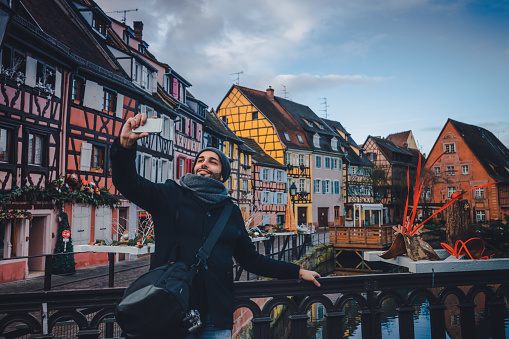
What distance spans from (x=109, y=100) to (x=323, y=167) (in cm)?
2998

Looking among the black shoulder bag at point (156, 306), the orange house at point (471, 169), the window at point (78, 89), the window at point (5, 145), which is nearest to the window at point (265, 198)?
the orange house at point (471, 169)

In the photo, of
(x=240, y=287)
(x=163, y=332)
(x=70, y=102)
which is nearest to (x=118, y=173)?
(x=163, y=332)

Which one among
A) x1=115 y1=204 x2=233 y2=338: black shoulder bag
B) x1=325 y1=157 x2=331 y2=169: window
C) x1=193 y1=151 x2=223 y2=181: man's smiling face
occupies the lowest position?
x1=115 y1=204 x2=233 y2=338: black shoulder bag

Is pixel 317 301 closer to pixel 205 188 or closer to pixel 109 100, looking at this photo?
pixel 205 188

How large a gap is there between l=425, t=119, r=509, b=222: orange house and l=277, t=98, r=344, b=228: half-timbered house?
30.9 ft

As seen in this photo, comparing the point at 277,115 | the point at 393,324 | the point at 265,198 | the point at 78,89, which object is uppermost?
the point at 277,115

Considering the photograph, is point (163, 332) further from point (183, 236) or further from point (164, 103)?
point (164, 103)

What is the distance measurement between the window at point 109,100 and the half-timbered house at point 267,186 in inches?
739

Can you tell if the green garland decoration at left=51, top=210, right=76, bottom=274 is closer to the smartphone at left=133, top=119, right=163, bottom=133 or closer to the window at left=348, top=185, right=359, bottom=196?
the smartphone at left=133, top=119, right=163, bottom=133

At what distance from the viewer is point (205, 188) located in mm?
2230

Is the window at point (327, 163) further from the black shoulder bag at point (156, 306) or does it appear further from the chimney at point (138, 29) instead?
the black shoulder bag at point (156, 306)

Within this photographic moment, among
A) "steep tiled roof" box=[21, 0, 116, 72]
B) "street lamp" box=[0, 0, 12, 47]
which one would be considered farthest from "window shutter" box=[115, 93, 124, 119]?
"street lamp" box=[0, 0, 12, 47]

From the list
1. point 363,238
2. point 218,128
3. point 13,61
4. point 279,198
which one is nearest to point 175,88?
point 218,128

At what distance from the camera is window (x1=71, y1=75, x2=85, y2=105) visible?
14.8 meters
